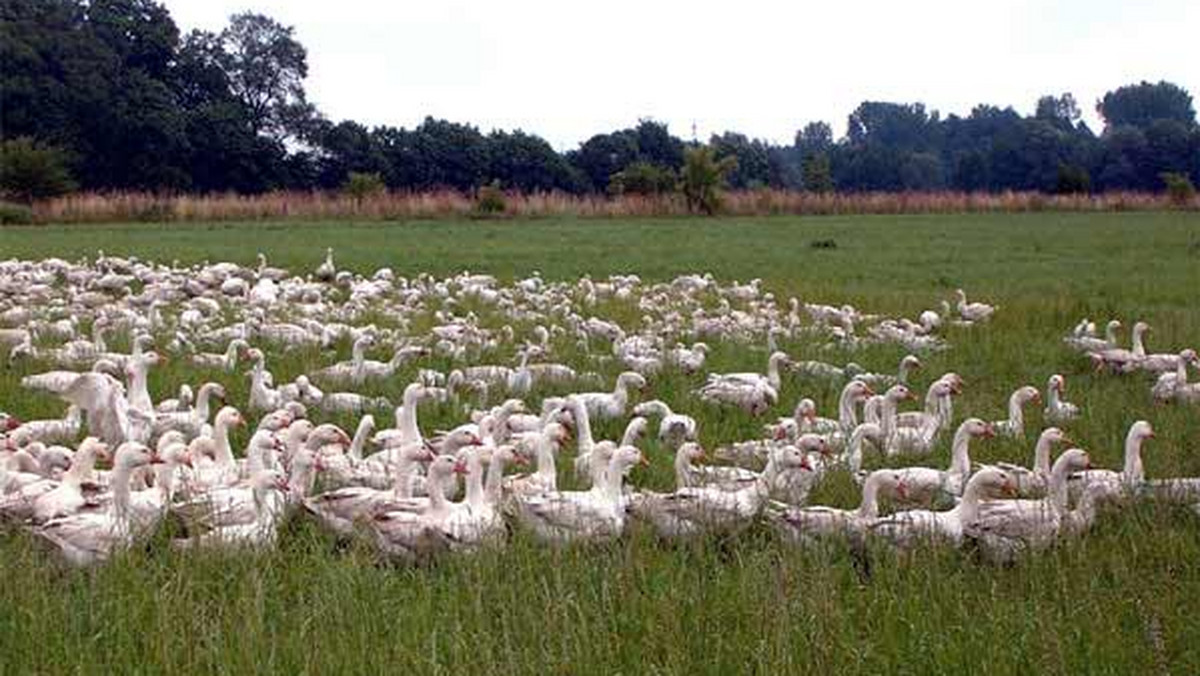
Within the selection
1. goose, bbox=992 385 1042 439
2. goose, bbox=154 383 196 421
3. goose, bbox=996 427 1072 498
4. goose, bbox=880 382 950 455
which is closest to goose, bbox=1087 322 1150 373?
goose, bbox=992 385 1042 439

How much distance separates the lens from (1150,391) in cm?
1116

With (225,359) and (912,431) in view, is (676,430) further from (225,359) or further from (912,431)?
(225,359)

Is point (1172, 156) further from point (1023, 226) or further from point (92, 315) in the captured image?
point (92, 315)

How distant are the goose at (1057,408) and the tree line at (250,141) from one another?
44868mm

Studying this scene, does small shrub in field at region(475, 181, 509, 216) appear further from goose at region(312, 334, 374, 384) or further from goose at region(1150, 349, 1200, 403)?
goose at region(1150, 349, 1200, 403)

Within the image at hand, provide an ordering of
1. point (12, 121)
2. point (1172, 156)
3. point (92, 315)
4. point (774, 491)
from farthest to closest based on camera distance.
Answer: point (1172, 156) → point (12, 121) → point (92, 315) → point (774, 491)

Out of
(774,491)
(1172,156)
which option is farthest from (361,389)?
(1172,156)

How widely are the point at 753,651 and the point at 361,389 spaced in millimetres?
7334

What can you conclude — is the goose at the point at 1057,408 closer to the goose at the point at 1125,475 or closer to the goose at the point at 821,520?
the goose at the point at 1125,475

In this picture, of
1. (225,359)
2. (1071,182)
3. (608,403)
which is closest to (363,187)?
(1071,182)

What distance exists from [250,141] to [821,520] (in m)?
68.3

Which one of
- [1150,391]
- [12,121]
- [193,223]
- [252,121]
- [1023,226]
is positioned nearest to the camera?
[1150,391]

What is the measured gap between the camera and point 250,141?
232 ft

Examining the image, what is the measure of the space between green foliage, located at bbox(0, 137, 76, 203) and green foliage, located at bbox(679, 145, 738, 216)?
2546 cm
